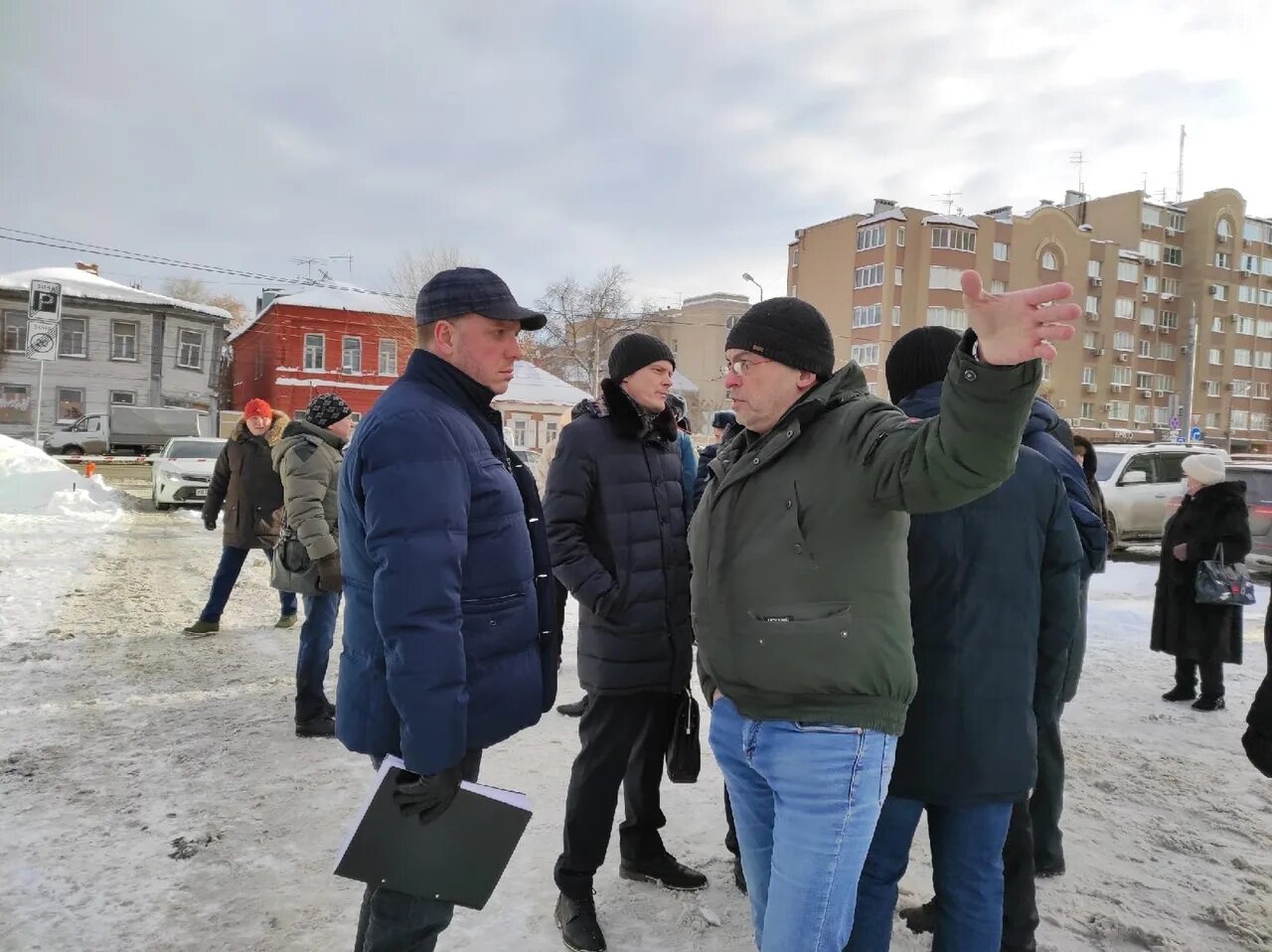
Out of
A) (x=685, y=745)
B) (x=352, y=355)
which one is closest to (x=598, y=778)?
(x=685, y=745)

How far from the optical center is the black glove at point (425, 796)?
1990mm

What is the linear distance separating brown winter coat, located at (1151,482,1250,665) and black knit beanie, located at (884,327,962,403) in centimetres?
429

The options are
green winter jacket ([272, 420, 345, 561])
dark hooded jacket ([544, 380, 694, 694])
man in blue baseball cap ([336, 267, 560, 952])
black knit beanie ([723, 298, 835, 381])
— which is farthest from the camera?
green winter jacket ([272, 420, 345, 561])

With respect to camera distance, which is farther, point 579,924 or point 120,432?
point 120,432

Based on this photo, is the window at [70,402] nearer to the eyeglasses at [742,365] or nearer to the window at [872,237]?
the window at [872,237]

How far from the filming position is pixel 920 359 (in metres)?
2.55

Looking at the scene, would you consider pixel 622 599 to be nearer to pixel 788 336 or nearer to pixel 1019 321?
pixel 788 336

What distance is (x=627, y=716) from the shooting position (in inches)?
120

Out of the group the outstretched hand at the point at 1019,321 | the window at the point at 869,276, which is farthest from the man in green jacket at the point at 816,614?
the window at the point at 869,276

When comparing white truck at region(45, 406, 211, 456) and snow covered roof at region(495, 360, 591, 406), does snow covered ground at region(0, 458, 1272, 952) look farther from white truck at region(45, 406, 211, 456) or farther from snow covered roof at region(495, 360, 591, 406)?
white truck at region(45, 406, 211, 456)

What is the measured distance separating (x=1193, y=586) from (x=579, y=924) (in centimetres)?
499

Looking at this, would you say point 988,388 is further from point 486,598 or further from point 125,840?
point 125,840

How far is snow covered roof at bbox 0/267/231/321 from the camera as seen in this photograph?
38.7 meters

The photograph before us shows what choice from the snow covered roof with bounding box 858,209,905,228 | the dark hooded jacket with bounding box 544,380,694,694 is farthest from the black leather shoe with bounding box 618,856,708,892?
the snow covered roof with bounding box 858,209,905,228
